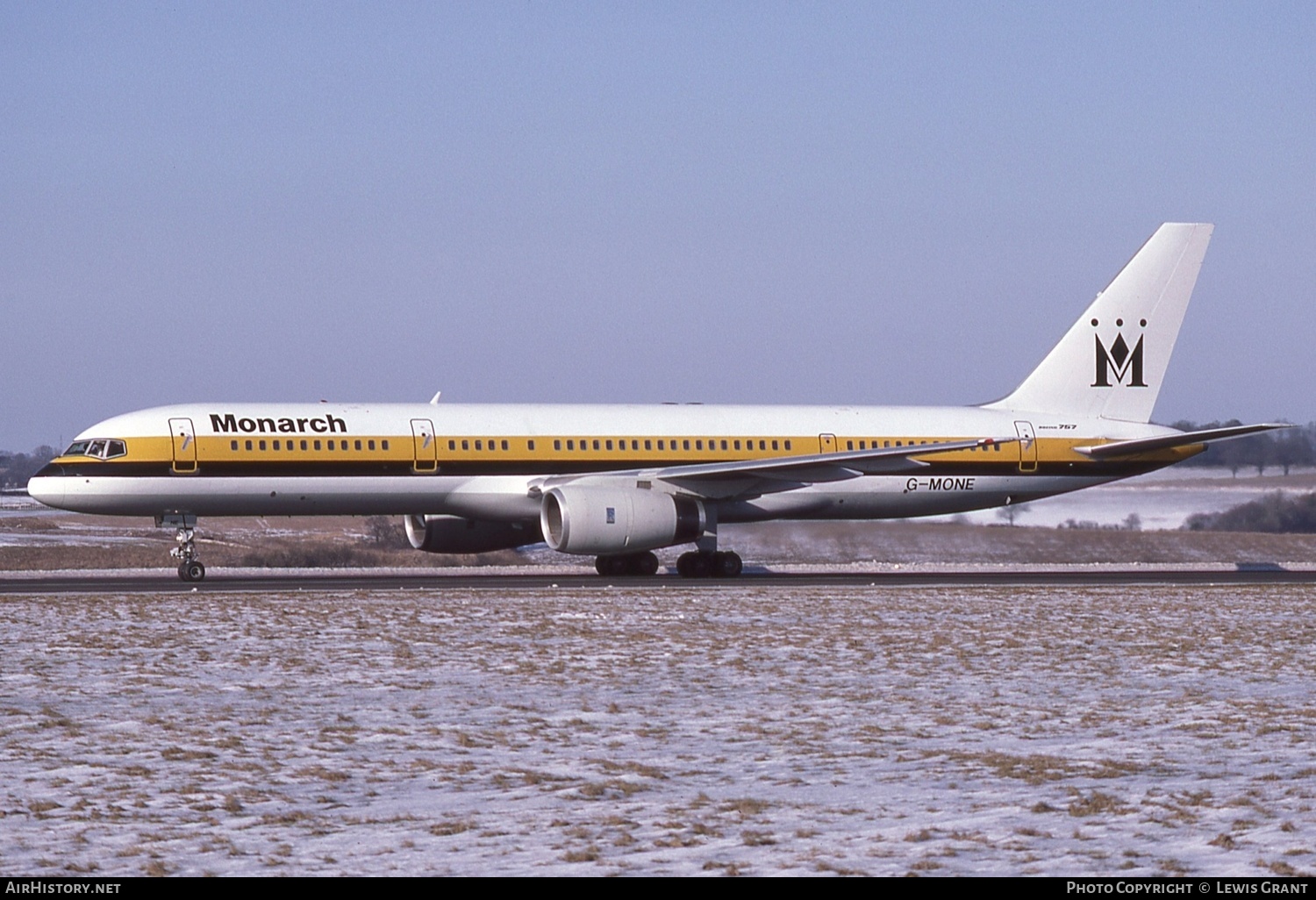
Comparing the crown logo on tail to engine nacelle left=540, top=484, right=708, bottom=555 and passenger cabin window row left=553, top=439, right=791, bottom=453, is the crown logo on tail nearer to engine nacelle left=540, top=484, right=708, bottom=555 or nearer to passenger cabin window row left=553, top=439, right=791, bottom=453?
passenger cabin window row left=553, top=439, right=791, bottom=453

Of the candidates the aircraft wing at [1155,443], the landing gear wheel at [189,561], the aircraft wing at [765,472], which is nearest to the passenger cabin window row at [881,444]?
the aircraft wing at [765,472]

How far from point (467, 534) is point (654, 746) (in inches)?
937

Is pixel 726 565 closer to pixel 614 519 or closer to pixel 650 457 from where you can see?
pixel 650 457

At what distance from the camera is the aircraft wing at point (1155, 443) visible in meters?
35.8

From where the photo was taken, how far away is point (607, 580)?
32.4m

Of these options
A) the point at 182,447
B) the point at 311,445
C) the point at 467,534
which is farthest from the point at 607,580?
the point at 182,447

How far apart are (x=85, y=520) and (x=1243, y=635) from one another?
2686 inches

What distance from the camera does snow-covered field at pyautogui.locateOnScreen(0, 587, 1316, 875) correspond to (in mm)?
8305

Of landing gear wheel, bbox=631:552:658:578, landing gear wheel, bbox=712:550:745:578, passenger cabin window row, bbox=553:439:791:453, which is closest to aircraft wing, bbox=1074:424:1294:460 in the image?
passenger cabin window row, bbox=553:439:791:453

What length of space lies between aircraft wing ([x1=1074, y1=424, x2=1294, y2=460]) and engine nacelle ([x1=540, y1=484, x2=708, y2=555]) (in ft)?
34.1

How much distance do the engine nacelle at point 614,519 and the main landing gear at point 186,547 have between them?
6.65 metres
